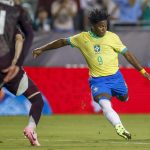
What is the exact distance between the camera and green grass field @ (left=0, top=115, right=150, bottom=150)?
1251 cm

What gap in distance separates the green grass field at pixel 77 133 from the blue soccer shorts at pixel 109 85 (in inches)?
30.9

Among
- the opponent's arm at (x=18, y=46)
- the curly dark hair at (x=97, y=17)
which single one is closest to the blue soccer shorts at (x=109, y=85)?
the curly dark hair at (x=97, y=17)

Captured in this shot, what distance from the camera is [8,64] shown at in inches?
473

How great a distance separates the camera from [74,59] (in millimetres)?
21625

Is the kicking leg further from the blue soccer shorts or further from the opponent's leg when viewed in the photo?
the opponent's leg

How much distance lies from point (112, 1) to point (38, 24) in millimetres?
2198

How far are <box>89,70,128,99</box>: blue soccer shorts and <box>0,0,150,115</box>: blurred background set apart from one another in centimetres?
629

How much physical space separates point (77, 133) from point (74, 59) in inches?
252

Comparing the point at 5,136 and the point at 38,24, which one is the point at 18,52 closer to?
the point at 5,136

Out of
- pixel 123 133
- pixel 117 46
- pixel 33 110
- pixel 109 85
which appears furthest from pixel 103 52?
pixel 33 110

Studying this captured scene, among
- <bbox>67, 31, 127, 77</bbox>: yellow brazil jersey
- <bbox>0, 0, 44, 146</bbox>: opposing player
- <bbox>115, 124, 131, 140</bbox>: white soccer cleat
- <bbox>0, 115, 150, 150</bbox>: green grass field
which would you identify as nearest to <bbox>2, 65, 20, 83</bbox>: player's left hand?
<bbox>0, 0, 44, 146</bbox>: opposing player

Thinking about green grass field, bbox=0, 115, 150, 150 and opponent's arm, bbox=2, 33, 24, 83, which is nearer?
opponent's arm, bbox=2, 33, 24, 83

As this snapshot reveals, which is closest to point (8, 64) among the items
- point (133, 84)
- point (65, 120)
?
point (65, 120)

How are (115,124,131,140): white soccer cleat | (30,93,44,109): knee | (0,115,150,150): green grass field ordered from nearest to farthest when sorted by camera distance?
(0,115,150,150): green grass field
(30,93,44,109): knee
(115,124,131,140): white soccer cleat
